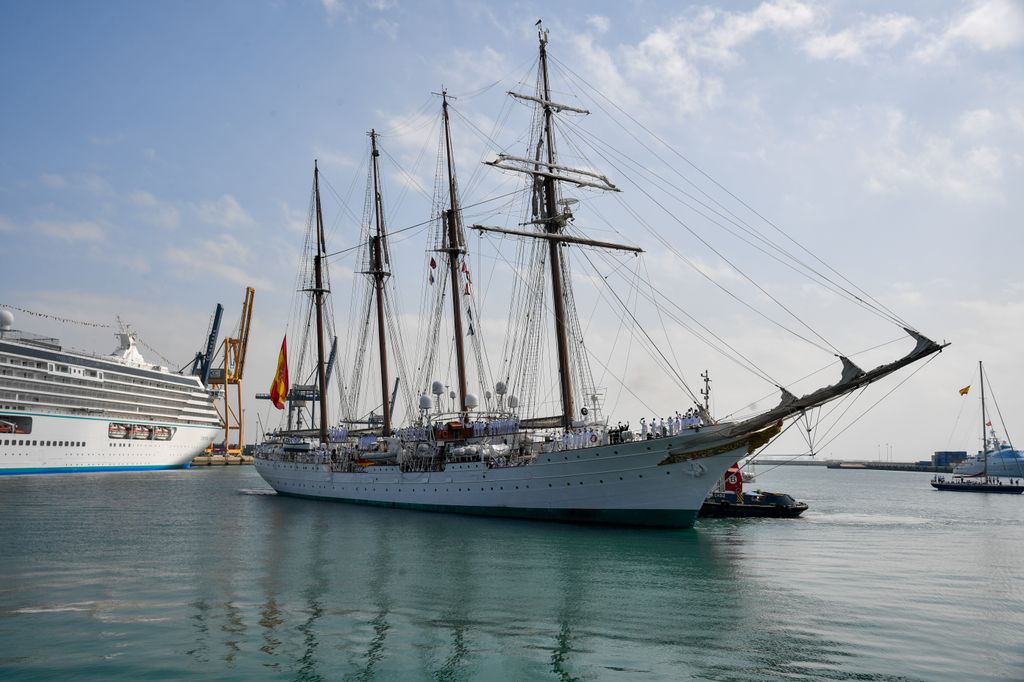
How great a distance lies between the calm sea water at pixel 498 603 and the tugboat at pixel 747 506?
809 centimetres

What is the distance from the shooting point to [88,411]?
279 feet

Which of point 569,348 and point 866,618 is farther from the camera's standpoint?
point 569,348

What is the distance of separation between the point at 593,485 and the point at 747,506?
51.3 ft

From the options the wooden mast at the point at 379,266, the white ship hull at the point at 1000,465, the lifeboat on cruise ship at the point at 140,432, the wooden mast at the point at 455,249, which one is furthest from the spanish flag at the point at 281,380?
the white ship hull at the point at 1000,465

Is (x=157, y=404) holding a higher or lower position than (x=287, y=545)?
higher

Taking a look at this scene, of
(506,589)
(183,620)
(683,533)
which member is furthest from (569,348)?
(183,620)

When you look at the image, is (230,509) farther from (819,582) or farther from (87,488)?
(819,582)

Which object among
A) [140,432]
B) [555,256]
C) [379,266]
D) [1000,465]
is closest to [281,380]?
[379,266]

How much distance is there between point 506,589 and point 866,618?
30.7ft

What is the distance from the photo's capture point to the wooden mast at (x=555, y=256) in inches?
1527

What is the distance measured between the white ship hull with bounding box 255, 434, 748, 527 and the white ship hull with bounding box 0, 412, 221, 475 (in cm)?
5851

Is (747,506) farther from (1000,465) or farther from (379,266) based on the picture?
(1000,465)

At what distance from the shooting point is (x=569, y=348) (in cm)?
4019

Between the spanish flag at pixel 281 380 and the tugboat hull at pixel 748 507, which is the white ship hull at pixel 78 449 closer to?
the spanish flag at pixel 281 380
